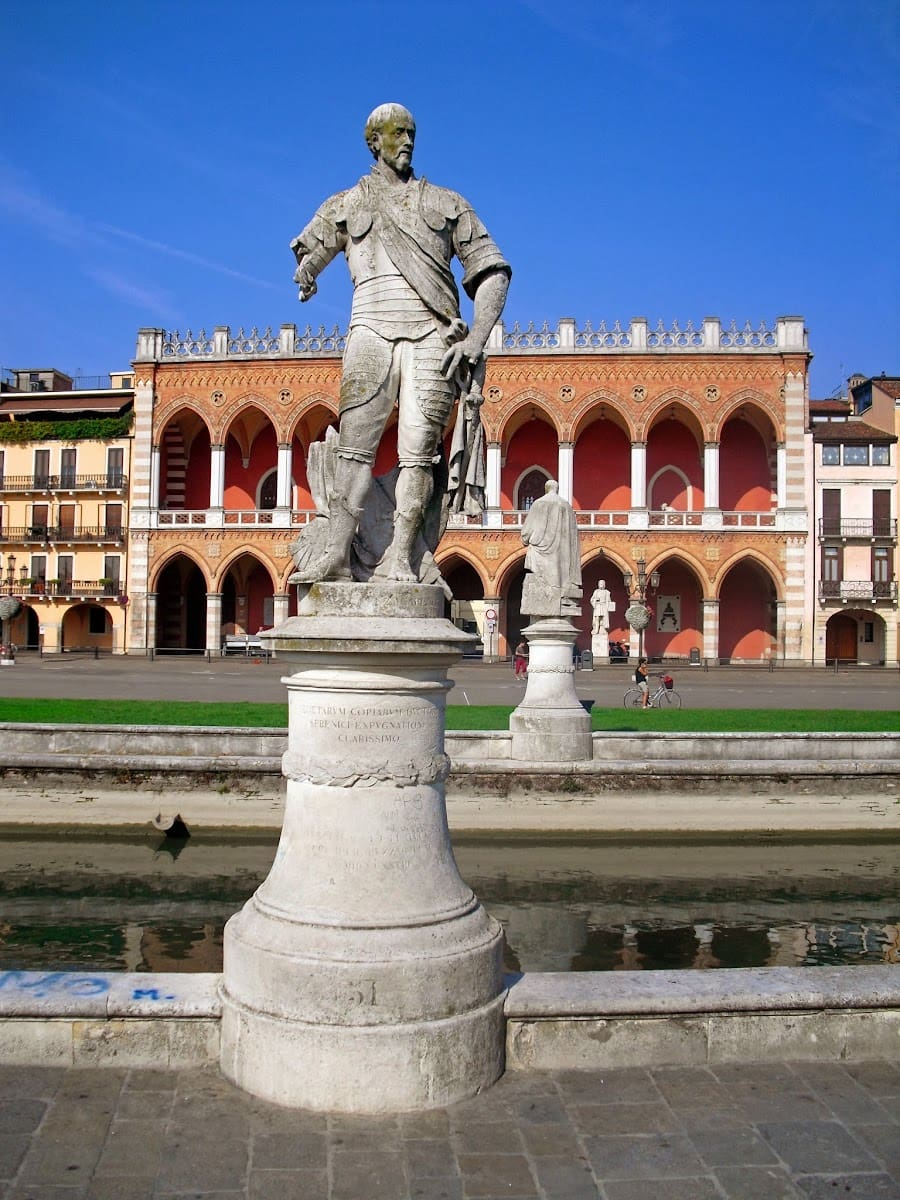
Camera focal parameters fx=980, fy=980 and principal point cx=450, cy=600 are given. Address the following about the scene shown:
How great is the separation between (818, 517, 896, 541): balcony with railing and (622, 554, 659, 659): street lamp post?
690 cm

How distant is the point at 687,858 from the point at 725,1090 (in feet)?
Result: 20.0

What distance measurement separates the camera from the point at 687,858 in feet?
29.6

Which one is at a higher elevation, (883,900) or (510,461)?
(510,461)

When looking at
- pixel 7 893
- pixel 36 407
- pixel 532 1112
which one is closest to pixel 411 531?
pixel 532 1112

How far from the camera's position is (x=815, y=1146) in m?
2.76

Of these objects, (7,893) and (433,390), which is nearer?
(433,390)

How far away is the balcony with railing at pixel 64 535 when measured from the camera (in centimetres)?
3975

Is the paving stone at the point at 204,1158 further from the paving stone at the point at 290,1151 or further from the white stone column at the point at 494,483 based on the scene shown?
the white stone column at the point at 494,483

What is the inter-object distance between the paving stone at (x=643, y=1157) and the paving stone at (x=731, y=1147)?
0.04 m

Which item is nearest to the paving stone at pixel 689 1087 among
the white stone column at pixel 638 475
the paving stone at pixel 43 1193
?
the paving stone at pixel 43 1193

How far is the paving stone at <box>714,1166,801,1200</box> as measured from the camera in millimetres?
2531

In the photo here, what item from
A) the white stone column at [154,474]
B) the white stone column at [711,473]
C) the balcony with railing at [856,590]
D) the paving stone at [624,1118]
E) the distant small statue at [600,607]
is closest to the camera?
the paving stone at [624,1118]

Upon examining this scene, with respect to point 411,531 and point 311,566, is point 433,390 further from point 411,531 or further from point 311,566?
point 311,566

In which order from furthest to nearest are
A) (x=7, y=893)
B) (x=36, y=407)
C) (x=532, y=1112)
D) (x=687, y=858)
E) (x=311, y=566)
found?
(x=36, y=407), (x=687, y=858), (x=7, y=893), (x=311, y=566), (x=532, y=1112)
